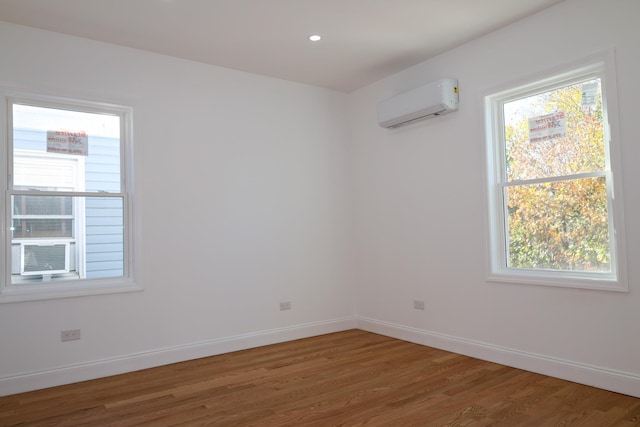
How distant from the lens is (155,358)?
3.97 metres

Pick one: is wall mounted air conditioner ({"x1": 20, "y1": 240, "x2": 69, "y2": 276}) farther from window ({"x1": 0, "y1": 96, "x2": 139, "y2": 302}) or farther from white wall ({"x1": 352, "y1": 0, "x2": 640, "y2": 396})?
white wall ({"x1": 352, "y1": 0, "x2": 640, "y2": 396})

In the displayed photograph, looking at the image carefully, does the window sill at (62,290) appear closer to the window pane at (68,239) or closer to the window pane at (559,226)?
the window pane at (68,239)

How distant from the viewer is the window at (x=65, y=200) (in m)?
3.56

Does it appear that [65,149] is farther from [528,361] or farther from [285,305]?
[528,361]

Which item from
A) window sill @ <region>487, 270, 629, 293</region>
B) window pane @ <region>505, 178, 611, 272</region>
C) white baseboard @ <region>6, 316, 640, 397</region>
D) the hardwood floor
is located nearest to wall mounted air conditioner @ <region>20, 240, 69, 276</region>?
white baseboard @ <region>6, 316, 640, 397</region>

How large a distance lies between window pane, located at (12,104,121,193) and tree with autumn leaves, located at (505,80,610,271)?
3.62m

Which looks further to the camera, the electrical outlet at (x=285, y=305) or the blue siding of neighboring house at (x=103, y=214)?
the electrical outlet at (x=285, y=305)

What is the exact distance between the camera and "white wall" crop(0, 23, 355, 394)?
3.58m

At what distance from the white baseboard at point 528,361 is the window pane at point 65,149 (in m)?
3.27

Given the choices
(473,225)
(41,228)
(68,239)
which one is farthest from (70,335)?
(473,225)

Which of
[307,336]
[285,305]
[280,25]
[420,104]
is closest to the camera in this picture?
[280,25]

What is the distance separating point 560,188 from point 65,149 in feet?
13.8

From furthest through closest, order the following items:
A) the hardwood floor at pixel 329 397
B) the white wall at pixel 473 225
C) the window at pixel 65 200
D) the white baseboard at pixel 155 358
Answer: the window at pixel 65 200, the white baseboard at pixel 155 358, the white wall at pixel 473 225, the hardwood floor at pixel 329 397

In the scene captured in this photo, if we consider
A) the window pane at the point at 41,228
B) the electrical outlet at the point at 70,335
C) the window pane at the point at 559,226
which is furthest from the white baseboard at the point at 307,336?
the window pane at the point at 41,228
